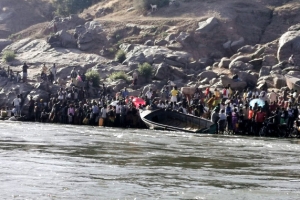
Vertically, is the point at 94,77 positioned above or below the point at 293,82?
above

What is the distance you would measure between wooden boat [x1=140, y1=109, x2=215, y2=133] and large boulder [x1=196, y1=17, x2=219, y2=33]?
64.0 feet

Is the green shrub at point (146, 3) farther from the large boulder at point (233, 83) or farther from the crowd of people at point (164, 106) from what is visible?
the large boulder at point (233, 83)

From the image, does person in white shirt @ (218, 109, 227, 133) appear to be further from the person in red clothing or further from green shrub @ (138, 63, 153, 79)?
green shrub @ (138, 63, 153, 79)

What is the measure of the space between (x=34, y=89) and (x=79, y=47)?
1136 cm

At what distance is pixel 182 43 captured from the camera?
54875mm

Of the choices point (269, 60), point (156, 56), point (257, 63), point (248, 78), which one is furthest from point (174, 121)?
point (156, 56)

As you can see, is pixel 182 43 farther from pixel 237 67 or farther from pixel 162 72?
pixel 237 67

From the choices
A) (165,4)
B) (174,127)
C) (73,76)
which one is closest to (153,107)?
(174,127)

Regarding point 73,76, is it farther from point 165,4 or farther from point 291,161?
point 291,161

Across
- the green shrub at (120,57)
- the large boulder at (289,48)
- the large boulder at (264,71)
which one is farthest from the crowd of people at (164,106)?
the large boulder at (289,48)

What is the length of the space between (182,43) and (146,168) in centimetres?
3611

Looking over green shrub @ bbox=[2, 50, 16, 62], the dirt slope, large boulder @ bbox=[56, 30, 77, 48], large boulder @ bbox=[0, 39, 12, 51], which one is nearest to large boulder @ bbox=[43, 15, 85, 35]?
large boulder @ bbox=[0, 39, 12, 51]

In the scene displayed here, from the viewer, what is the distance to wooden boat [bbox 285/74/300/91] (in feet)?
135

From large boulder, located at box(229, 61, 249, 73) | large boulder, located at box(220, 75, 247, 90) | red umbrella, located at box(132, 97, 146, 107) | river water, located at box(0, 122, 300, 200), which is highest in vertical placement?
large boulder, located at box(229, 61, 249, 73)
